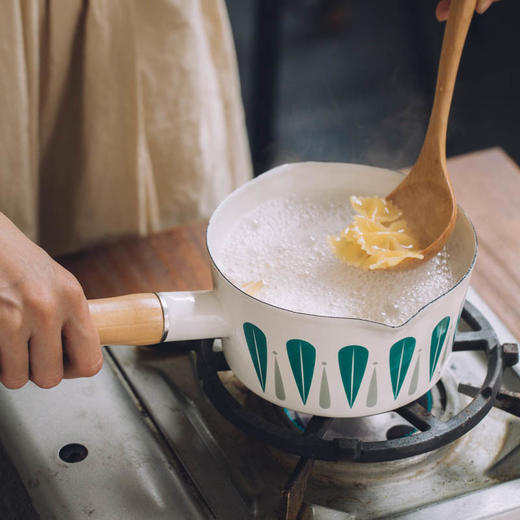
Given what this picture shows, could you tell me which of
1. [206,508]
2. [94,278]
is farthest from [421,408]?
[94,278]

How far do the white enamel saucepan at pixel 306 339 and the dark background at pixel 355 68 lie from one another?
157 centimetres

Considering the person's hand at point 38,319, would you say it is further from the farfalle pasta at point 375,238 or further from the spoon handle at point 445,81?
the spoon handle at point 445,81

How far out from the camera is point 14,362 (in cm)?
56

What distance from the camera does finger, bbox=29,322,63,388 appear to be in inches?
22.1

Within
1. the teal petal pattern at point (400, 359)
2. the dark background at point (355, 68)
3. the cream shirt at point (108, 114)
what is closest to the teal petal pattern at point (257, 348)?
the teal petal pattern at point (400, 359)

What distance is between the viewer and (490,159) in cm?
112

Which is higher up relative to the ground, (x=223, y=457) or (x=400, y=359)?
(x=400, y=359)

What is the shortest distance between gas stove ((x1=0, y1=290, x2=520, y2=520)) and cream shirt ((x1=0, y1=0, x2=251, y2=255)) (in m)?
0.35

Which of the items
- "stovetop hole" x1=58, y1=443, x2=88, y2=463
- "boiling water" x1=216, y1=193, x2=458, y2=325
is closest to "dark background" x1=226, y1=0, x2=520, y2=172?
"boiling water" x1=216, y1=193, x2=458, y2=325

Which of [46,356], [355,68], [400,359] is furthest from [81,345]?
[355,68]

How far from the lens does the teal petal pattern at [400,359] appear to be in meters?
0.58

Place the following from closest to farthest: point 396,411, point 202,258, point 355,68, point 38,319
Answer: point 38,319, point 396,411, point 202,258, point 355,68

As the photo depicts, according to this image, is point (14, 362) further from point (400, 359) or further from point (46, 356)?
point (400, 359)

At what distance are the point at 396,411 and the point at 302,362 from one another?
12 cm
